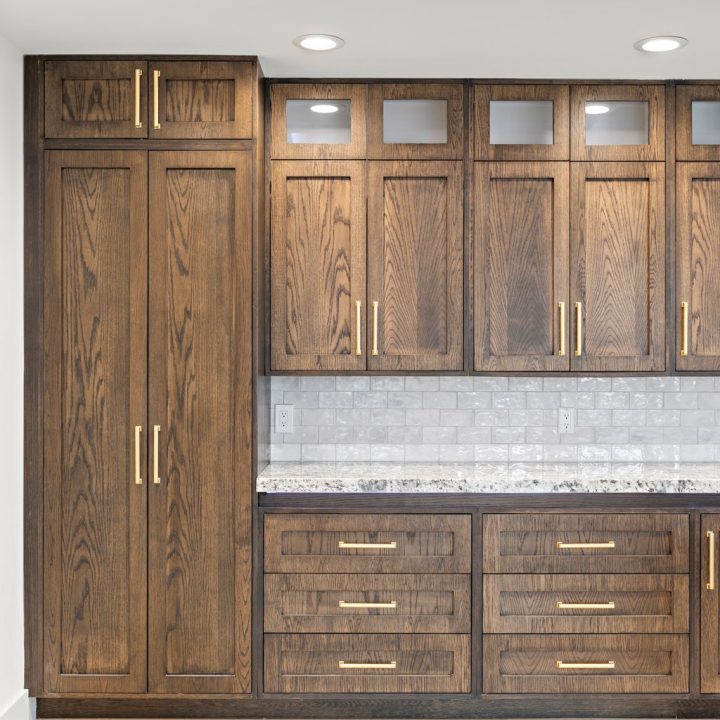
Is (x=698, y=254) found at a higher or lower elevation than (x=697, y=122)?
lower

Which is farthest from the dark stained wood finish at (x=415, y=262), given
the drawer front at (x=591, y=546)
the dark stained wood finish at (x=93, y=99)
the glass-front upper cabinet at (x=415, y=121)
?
the dark stained wood finish at (x=93, y=99)

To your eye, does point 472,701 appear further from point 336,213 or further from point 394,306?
point 336,213

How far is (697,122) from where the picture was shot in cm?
302

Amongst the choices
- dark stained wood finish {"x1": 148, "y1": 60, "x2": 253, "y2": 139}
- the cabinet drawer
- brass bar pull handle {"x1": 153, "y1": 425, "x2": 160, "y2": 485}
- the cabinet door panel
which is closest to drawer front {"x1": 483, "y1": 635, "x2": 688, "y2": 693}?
the cabinet drawer

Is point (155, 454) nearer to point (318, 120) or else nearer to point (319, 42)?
point (318, 120)

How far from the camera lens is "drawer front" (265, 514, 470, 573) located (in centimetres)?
277

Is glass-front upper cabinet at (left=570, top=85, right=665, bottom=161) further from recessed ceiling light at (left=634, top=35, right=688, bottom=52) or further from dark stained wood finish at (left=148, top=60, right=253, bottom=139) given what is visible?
dark stained wood finish at (left=148, top=60, right=253, bottom=139)

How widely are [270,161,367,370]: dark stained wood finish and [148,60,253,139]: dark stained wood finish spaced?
28cm

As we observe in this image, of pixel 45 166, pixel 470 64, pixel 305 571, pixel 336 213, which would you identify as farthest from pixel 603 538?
pixel 45 166

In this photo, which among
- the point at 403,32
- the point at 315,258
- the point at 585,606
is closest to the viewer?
the point at 403,32

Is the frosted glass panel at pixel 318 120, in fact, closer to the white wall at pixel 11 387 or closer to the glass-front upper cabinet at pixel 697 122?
the white wall at pixel 11 387

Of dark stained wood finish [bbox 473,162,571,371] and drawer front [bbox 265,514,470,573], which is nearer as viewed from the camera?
drawer front [bbox 265,514,470,573]

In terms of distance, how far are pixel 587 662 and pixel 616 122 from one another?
81.5 inches

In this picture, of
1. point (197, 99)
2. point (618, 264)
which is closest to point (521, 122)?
point (618, 264)
